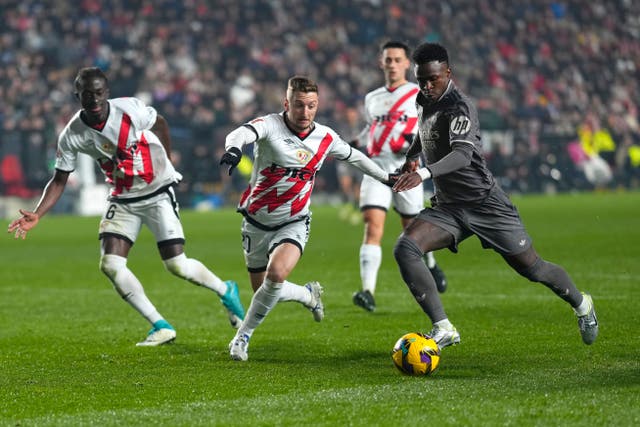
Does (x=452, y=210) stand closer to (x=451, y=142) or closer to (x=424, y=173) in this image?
(x=451, y=142)

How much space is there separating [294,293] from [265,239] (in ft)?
1.52

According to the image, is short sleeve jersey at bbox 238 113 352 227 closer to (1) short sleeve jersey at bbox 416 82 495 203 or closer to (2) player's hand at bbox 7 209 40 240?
(1) short sleeve jersey at bbox 416 82 495 203

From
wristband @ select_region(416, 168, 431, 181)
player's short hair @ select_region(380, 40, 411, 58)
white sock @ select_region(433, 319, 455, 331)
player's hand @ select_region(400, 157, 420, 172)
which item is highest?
player's short hair @ select_region(380, 40, 411, 58)

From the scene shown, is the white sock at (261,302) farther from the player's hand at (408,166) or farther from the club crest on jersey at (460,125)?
the club crest on jersey at (460,125)

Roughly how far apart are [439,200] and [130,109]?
99.9 inches

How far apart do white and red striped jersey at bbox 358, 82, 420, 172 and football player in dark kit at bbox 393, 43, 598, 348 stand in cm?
364

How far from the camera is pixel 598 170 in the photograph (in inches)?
1328

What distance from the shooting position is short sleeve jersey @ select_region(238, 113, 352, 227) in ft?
24.5

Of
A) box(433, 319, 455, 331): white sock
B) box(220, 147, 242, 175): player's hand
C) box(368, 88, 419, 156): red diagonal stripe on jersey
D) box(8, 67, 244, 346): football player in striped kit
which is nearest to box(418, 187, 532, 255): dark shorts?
box(433, 319, 455, 331): white sock

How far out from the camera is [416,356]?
6.46 m

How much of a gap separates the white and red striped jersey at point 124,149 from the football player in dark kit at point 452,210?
7.58 ft

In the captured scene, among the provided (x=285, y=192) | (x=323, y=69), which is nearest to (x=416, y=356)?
(x=285, y=192)

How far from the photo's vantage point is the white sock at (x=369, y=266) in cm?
1019

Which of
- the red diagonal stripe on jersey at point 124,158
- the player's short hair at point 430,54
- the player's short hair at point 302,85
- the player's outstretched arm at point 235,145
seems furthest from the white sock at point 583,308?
the red diagonal stripe on jersey at point 124,158
